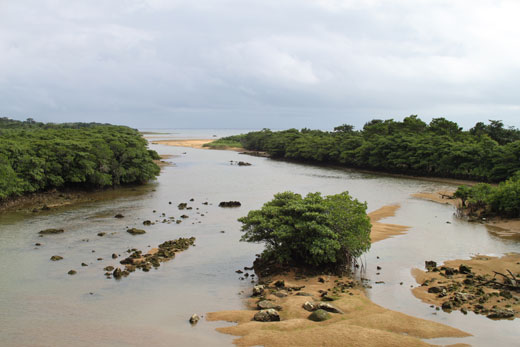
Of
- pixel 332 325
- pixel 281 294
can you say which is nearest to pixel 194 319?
pixel 281 294

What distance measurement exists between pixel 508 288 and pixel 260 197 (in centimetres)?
3649

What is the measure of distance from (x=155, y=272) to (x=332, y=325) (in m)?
12.4

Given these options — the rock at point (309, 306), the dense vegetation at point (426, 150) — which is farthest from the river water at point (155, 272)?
the dense vegetation at point (426, 150)

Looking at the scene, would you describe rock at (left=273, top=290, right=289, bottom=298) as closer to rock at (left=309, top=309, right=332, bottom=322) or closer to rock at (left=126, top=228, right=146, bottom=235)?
rock at (left=309, top=309, right=332, bottom=322)

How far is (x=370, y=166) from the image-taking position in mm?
92188

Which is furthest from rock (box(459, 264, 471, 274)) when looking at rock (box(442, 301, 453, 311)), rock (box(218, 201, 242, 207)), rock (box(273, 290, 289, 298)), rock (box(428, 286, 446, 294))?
rock (box(218, 201, 242, 207))

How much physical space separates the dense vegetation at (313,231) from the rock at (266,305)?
4.32m

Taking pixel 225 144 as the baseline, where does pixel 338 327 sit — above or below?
below

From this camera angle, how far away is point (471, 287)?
866 inches

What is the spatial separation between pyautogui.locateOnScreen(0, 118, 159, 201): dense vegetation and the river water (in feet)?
12.0

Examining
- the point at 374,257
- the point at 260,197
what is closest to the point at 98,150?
the point at 260,197

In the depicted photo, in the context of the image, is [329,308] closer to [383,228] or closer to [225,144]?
[383,228]

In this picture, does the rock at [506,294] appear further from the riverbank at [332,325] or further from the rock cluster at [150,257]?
the rock cluster at [150,257]

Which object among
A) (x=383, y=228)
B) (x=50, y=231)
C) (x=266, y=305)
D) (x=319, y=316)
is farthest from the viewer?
(x=383, y=228)
